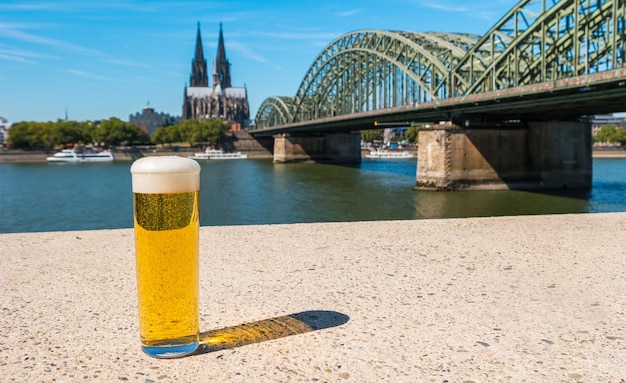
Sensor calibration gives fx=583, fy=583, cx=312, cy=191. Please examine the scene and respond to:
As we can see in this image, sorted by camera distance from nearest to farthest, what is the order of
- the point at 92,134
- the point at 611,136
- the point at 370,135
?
the point at 92,134, the point at 611,136, the point at 370,135

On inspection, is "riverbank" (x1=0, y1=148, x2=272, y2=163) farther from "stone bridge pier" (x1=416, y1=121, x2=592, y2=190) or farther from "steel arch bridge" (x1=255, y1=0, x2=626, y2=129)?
"stone bridge pier" (x1=416, y1=121, x2=592, y2=190)

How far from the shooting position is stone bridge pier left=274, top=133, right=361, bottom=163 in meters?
90.8

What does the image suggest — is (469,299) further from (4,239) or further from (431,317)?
(4,239)

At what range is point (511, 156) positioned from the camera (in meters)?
40.1

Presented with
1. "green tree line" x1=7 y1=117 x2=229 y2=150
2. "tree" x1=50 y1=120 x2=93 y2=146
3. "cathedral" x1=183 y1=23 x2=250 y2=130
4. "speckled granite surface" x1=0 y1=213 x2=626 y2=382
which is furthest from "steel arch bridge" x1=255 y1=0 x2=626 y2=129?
"cathedral" x1=183 y1=23 x2=250 y2=130

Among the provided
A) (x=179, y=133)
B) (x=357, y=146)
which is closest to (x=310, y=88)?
(x=357, y=146)

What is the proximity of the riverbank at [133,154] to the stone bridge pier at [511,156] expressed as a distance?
74421 mm

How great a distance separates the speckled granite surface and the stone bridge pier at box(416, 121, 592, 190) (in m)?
30.5

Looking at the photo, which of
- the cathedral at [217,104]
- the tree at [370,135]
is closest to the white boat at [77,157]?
the tree at [370,135]

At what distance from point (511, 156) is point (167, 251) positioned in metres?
38.8

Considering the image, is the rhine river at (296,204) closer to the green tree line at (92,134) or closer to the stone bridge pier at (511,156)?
the stone bridge pier at (511,156)

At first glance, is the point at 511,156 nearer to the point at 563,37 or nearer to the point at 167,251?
the point at 563,37

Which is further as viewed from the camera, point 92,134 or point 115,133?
point 92,134

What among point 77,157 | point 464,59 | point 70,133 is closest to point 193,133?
point 70,133
